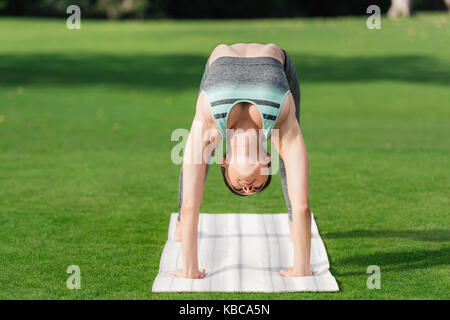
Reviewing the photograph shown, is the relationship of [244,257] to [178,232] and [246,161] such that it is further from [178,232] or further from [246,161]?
[246,161]

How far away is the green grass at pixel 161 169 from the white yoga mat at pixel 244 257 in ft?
0.44

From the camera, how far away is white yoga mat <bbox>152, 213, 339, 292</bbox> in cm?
602

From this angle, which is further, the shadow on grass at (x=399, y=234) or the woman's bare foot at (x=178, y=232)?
the shadow on grass at (x=399, y=234)

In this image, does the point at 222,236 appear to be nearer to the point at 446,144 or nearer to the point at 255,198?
the point at 255,198

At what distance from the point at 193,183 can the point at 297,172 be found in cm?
83

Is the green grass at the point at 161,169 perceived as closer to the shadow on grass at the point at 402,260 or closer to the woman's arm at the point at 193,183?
the shadow on grass at the point at 402,260

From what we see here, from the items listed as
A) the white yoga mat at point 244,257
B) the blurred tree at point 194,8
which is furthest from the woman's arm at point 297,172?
the blurred tree at point 194,8

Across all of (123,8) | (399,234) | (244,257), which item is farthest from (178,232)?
(123,8)

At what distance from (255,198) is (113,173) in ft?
7.78

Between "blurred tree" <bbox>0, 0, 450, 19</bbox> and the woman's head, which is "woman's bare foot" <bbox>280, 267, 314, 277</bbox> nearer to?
the woman's head

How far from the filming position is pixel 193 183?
5973mm

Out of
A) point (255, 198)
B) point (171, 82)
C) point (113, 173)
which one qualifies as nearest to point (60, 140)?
point (113, 173)

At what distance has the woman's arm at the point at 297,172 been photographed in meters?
5.83

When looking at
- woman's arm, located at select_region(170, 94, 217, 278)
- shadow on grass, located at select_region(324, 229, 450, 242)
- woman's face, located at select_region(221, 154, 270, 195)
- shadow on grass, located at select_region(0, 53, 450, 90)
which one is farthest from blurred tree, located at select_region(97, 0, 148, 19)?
woman's face, located at select_region(221, 154, 270, 195)
